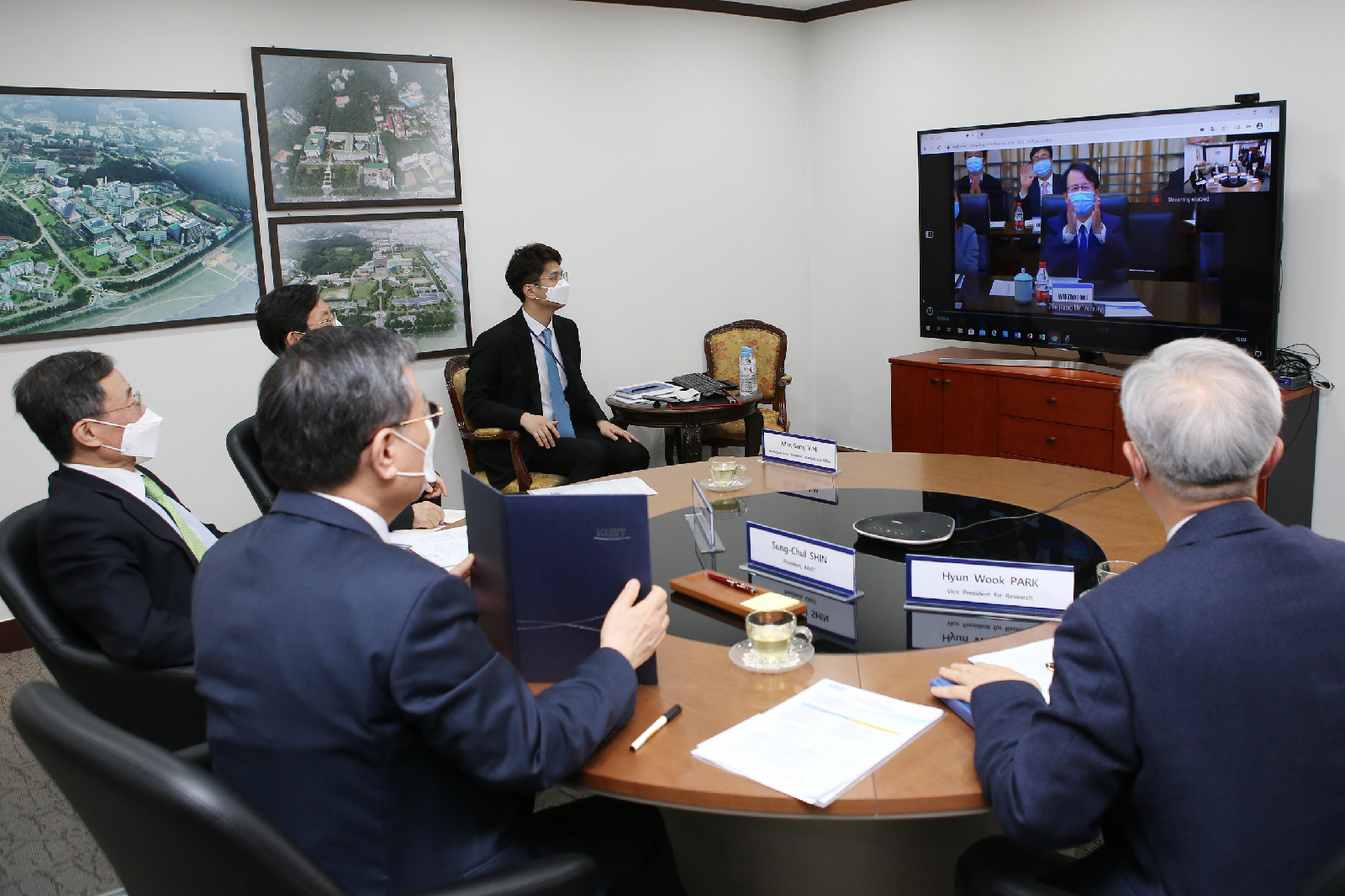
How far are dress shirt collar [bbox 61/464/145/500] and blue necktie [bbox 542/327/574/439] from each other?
2.39 meters

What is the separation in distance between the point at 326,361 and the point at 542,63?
4.14 meters

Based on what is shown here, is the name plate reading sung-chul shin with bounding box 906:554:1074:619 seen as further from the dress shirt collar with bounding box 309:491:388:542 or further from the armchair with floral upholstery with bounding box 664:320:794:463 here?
the armchair with floral upholstery with bounding box 664:320:794:463

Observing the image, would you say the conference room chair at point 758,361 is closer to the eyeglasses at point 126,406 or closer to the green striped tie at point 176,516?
the green striped tie at point 176,516

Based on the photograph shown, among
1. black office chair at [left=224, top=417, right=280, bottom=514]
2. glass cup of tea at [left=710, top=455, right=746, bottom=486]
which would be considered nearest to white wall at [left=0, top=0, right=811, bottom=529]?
black office chair at [left=224, top=417, right=280, bottom=514]

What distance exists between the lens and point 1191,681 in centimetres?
121

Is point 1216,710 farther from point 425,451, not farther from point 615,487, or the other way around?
point 615,487

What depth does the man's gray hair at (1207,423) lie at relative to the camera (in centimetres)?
131

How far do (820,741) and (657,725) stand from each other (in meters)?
0.25

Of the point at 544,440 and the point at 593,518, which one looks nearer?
the point at 593,518

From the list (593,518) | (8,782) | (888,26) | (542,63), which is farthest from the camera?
(888,26)

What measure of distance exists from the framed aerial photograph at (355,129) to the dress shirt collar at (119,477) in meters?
2.37

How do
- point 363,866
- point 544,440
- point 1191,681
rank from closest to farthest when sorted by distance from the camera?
point 1191,681, point 363,866, point 544,440

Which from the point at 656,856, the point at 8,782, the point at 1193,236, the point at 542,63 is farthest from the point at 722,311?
the point at 656,856

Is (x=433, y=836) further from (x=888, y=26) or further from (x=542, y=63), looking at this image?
(x=888, y=26)
